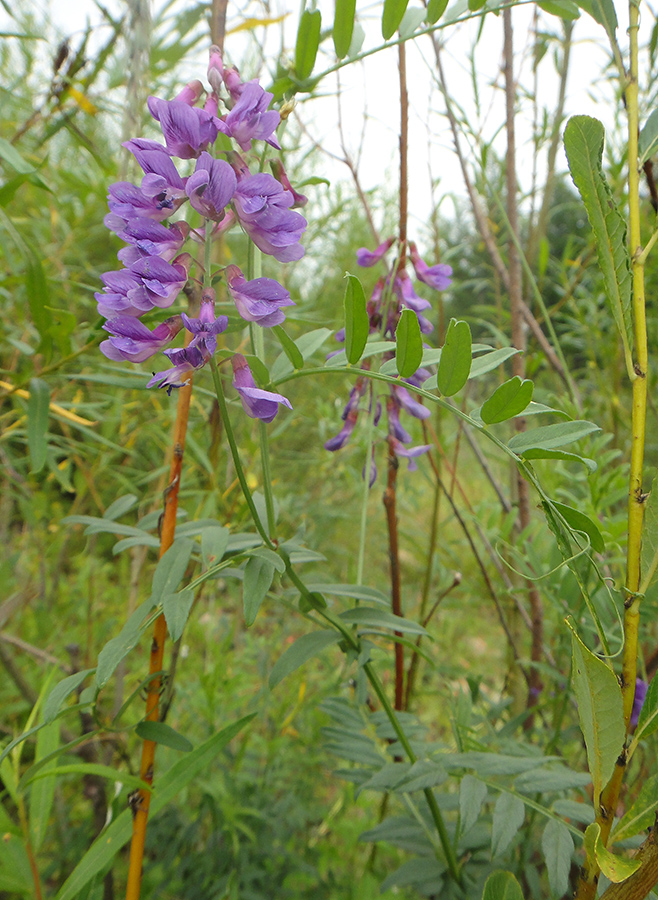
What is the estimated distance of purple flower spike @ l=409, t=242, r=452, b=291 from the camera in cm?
67

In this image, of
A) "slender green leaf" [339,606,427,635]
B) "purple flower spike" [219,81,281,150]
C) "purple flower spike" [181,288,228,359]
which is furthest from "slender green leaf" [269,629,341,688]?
"purple flower spike" [219,81,281,150]

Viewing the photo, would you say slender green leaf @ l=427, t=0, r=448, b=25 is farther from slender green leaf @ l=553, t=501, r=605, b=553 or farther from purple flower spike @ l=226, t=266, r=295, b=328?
slender green leaf @ l=553, t=501, r=605, b=553

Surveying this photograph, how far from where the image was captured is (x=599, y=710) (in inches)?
11.7

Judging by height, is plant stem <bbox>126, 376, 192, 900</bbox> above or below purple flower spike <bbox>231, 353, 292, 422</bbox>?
below

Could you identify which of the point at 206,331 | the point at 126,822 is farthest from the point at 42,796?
the point at 206,331

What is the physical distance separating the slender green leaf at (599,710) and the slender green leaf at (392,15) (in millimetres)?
426

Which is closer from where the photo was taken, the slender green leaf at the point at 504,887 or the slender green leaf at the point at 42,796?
the slender green leaf at the point at 504,887

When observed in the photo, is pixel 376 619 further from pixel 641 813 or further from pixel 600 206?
pixel 600 206

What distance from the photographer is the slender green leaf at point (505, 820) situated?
432 millimetres

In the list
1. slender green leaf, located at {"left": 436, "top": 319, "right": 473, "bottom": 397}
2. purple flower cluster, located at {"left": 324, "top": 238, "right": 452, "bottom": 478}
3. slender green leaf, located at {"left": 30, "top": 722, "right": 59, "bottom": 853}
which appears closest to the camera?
slender green leaf, located at {"left": 436, "top": 319, "right": 473, "bottom": 397}

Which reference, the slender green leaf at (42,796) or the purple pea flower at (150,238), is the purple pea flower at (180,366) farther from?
the slender green leaf at (42,796)

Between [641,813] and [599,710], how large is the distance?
68 mm

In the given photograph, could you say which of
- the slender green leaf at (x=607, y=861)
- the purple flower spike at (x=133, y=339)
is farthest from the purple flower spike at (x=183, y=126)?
the slender green leaf at (x=607, y=861)

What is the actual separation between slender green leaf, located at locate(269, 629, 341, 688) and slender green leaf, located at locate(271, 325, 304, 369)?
0.21 metres
